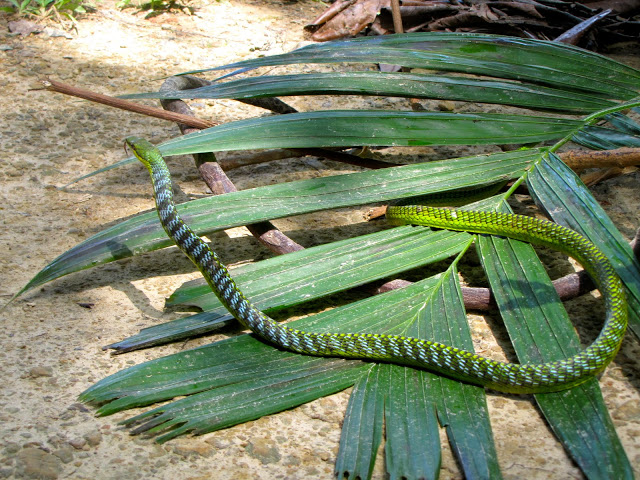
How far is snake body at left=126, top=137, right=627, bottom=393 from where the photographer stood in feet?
7.98

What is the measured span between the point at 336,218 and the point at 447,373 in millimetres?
1666

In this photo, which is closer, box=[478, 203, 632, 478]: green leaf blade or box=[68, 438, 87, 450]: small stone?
box=[478, 203, 632, 478]: green leaf blade

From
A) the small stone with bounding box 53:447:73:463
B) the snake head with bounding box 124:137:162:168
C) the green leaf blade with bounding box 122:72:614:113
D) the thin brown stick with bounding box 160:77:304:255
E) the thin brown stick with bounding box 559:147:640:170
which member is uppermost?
the green leaf blade with bounding box 122:72:614:113

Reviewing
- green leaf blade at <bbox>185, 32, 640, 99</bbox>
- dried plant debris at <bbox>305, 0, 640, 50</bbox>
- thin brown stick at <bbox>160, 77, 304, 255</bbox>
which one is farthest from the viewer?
dried plant debris at <bbox>305, 0, 640, 50</bbox>

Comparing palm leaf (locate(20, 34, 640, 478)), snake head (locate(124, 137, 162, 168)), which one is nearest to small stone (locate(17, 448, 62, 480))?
palm leaf (locate(20, 34, 640, 478))

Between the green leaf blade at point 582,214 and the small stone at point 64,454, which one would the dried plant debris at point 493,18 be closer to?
the green leaf blade at point 582,214

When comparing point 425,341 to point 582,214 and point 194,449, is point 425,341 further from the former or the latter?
point 582,214

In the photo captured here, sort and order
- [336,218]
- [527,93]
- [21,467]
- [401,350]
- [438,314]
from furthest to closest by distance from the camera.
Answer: [336,218], [527,93], [438,314], [401,350], [21,467]

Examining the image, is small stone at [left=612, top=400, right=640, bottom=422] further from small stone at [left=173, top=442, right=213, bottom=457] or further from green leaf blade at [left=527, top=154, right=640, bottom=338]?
small stone at [left=173, top=442, right=213, bottom=457]

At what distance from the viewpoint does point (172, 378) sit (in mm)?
2467

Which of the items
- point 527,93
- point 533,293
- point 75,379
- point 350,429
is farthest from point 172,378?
point 527,93

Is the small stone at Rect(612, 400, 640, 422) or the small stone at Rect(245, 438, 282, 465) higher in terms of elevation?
the small stone at Rect(612, 400, 640, 422)

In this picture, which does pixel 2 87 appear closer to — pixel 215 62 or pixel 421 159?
pixel 215 62

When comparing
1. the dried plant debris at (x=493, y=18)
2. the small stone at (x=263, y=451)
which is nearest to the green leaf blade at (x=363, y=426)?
the small stone at (x=263, y=451)
